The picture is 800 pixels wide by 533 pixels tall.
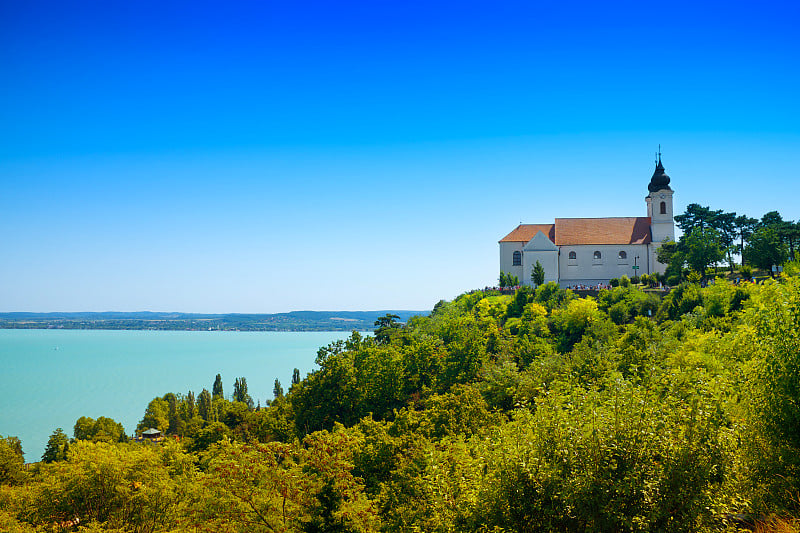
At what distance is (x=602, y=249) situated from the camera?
64.2 m

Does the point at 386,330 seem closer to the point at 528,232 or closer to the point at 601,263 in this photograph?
the point at 528,232

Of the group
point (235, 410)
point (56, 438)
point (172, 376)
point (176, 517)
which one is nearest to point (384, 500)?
point (176, 517)

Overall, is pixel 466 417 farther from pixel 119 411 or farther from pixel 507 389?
pixel 119 411

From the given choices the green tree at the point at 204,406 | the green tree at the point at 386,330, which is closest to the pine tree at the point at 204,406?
the green tree at the point at 204,406

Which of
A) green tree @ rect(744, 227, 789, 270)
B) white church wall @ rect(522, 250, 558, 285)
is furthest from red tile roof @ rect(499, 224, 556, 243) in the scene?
green tree @ rect(744, 227, 789, 270)

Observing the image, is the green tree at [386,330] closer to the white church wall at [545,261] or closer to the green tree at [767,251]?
the white church wall at [545,261]

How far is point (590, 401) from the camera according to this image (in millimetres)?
14469

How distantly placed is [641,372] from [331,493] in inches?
636

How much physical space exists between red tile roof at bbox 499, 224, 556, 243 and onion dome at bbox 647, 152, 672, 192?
11996 mm

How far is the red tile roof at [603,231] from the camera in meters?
64.2

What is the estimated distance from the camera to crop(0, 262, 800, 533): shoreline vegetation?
1084cm

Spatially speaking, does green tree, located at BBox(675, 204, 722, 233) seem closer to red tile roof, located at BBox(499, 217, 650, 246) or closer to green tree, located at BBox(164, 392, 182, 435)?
red tile roof, located at BBox(499, 217, 650, 246)

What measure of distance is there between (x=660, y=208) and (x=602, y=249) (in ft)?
26.8

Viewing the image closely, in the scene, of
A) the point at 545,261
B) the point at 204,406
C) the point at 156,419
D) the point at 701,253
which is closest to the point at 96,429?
the point at 156,419
